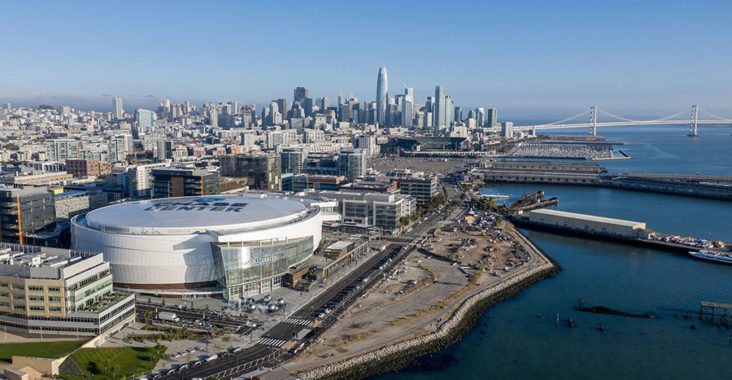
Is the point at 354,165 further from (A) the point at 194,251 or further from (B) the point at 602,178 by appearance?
(A) the point at 194,251

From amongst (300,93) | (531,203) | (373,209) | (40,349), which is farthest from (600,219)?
(300,93)

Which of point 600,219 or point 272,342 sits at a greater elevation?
point 600,219

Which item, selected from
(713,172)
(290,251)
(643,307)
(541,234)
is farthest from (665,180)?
(290,251)

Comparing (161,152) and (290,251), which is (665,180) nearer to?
(290,251)

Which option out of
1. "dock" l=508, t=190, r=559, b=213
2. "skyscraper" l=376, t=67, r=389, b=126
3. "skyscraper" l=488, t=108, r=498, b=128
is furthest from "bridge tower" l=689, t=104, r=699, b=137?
"dock" l=508, t=190, r=559, b=213

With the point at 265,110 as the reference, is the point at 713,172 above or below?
below
